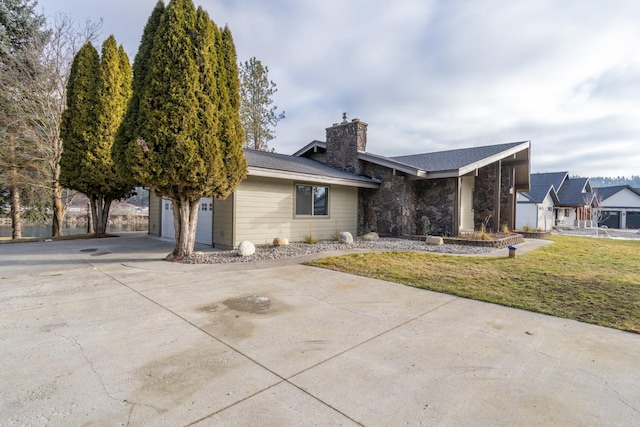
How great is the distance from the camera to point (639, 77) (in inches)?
399

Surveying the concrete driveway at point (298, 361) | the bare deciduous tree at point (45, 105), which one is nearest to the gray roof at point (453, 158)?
the concrete driveway at point (298, 361)

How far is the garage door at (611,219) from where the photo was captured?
100ft

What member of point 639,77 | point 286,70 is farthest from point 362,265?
point 639,77

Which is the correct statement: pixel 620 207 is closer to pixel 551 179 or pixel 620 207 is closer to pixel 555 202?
pixel 555 202

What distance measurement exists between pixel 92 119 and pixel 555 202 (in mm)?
35205

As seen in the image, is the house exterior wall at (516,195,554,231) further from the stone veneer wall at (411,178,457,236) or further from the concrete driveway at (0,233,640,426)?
the concrete driveway at (0,233,640,426)

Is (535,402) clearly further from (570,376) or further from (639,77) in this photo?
(639,77)

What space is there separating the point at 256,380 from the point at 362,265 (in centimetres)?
443

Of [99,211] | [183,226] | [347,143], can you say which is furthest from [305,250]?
[99,211]

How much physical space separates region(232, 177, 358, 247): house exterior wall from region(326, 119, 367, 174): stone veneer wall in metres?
1.69

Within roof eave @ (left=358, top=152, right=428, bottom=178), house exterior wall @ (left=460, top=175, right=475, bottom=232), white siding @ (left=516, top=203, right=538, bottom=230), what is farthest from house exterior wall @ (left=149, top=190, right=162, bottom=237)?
white siding @ (left=516, top=203, right=538, bottom=230)

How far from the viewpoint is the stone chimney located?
1240 cm

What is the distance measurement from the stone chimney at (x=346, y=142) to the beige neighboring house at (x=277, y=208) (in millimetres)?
1073

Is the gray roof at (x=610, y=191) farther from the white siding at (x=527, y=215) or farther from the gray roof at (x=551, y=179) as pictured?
the white siding at (x=527, y=215)
